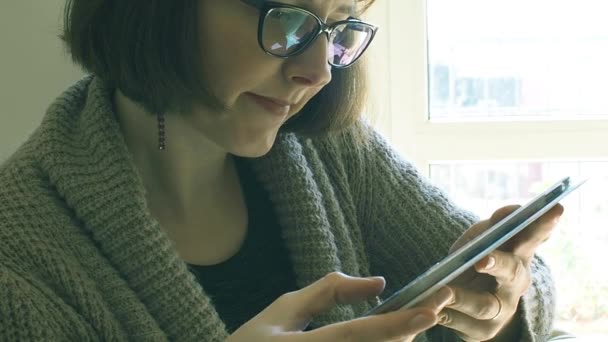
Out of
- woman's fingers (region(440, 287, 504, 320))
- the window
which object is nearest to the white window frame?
the window

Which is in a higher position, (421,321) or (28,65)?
(28,65)

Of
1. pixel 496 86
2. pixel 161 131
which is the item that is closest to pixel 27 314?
pixel 161 131

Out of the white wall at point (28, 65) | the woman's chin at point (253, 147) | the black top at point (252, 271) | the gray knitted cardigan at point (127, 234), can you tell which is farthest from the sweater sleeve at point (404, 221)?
the white wall at point (28, 65)

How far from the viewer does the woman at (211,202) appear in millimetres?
817

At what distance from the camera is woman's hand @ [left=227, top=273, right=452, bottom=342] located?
0.57 metres

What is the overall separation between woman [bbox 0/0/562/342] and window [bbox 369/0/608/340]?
0.57 m

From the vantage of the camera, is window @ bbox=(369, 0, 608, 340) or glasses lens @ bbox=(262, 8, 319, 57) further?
window @ bbox=(369, 0, 608, 340)

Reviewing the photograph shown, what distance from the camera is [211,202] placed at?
107 centimetres

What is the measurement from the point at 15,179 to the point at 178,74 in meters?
0.22

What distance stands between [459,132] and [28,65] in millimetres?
899

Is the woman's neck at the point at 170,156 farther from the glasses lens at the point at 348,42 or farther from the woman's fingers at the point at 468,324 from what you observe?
the woman's fingers at the point at 468,324

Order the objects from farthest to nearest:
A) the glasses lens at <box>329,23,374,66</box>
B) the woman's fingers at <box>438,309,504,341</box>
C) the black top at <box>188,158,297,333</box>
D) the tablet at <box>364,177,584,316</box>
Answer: the black top at <box>188,158,297,333</box>
the glasses lens at <box>329,23,374,66</box>
the woman's fingers at <box>438,309,504,341</box>
the tablet at <box>364,177,584,316</box>

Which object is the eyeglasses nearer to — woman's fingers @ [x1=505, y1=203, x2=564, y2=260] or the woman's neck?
the woman's neck

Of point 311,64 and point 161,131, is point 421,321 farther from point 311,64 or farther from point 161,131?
point 161,131
